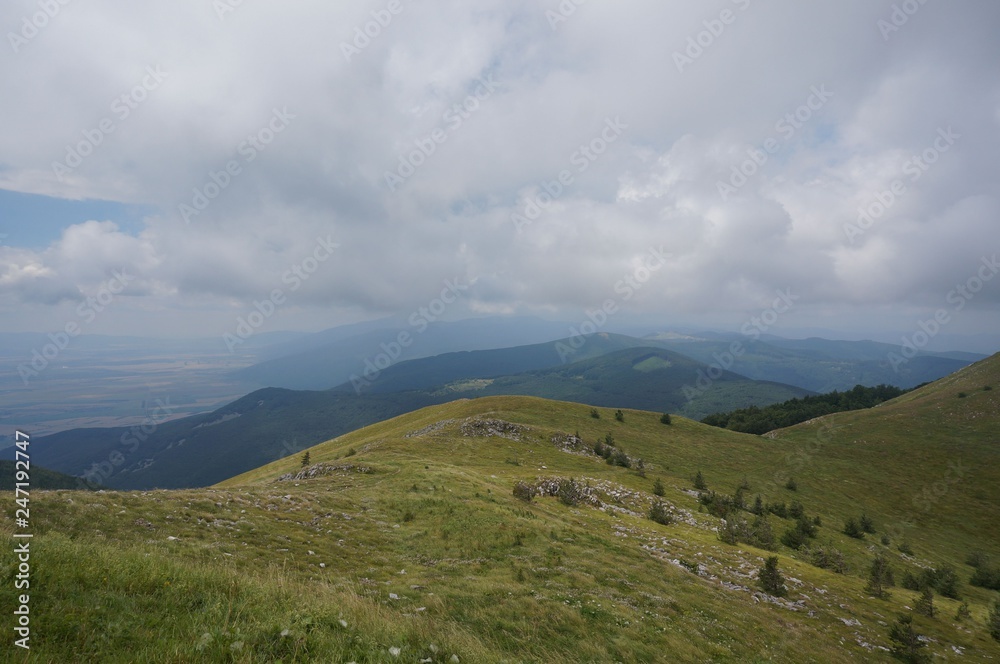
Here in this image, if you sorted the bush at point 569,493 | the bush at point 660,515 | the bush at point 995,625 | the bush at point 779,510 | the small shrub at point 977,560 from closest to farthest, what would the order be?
the bush at point 995,625 → the bush at point 660,515 → the bush at point 569,493 → the small shrub at point 977,560 → the bush at point 779,510

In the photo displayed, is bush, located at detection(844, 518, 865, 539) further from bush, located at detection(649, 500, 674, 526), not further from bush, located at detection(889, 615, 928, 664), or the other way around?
bush, located at detection(889, 615, 928, 664)

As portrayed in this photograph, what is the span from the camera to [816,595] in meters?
19.5

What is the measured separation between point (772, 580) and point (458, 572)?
16182 millimetres

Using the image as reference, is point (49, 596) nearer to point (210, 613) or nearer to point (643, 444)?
point (210, 613)

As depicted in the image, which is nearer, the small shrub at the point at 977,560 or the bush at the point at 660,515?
the bush at the point at 660,515

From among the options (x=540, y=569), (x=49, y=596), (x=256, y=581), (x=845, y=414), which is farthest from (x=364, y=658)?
(x=845, y=414)

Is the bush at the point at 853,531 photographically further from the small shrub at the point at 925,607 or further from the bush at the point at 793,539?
the small shrub at the point at 925,607

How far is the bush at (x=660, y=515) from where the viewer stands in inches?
1168

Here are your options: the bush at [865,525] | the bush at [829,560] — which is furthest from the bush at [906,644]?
A: the bush at [865,525]

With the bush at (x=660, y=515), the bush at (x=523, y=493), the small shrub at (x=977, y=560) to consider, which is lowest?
the small shrub at (x=977, y=560)

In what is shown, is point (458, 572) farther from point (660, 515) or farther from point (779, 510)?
point (779, 510)

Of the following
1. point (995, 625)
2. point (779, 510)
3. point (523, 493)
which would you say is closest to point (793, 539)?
point (779, 510)

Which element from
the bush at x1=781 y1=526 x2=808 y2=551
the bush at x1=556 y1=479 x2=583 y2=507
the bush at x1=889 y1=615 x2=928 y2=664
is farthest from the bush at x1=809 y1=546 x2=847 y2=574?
the bush at x1=556 y1=479 x2=583 y2=507

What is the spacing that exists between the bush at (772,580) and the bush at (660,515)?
389 inches
